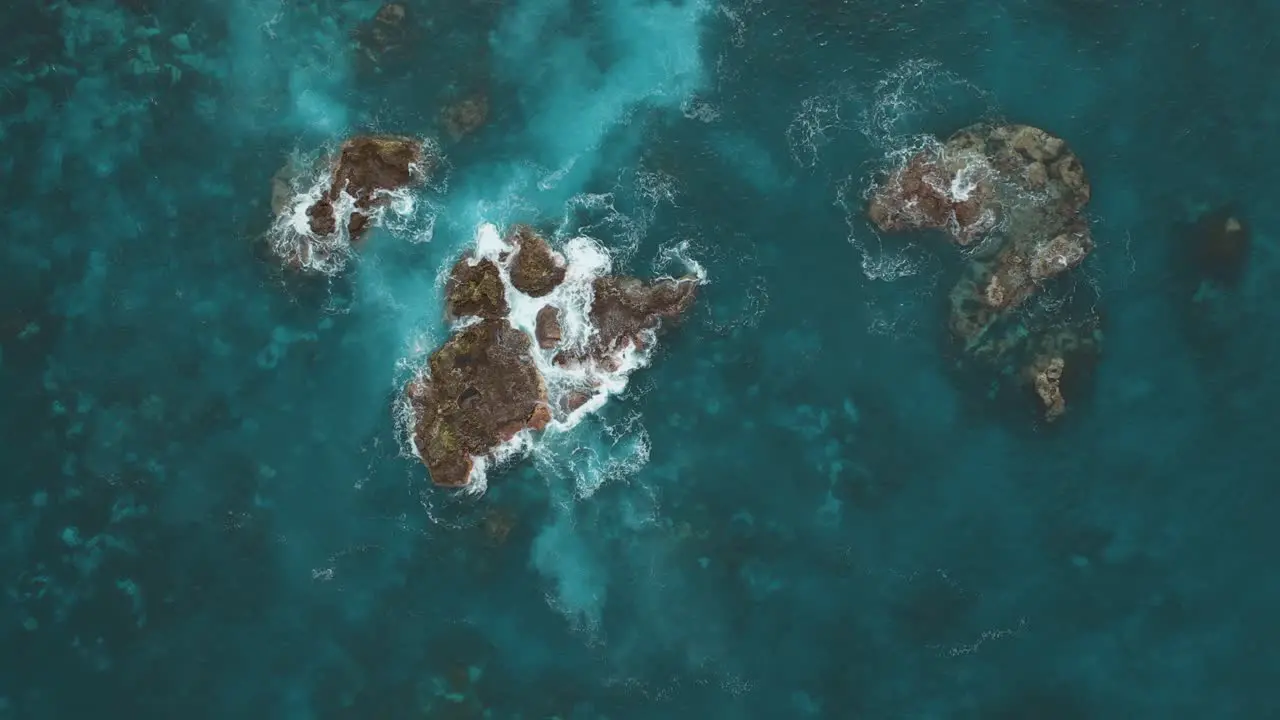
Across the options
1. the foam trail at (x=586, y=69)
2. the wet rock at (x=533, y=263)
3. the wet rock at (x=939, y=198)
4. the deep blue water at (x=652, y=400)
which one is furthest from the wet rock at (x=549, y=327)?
the wet rock at (x=939, y=198)

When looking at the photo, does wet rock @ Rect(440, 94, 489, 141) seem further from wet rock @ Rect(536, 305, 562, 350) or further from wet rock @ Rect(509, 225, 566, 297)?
wet rock @ Rect(536, 305, 562, 350)

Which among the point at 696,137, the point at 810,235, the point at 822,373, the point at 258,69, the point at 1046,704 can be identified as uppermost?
the point at 258,69

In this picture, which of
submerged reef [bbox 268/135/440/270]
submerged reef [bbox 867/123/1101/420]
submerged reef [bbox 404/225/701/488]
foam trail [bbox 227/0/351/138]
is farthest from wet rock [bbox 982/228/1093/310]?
foam trail [bbox 227/0/351/138]

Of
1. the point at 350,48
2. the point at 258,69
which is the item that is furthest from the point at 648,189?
the point at 258,69

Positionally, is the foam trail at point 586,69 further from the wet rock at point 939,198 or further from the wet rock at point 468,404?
the wet rock at point 939,198

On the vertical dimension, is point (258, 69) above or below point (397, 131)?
above

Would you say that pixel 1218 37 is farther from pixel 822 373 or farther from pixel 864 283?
pixel 822 373
